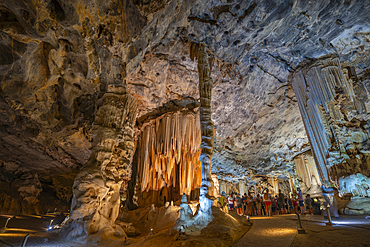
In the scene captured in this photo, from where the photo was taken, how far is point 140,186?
33.1 feet

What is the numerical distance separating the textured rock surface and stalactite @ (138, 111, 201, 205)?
3.46 feet

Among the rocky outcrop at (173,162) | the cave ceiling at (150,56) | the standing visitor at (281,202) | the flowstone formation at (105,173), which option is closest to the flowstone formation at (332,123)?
the cave ceiling at (150,56)

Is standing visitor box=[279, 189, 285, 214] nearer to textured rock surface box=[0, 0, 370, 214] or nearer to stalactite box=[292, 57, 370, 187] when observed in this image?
stalactite box=[292, 57, 370, 187]

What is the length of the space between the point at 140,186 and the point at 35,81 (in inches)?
253

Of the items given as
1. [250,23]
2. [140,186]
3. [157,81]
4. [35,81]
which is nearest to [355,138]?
[250,23]

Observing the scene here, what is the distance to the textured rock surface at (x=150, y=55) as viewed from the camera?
5332mm

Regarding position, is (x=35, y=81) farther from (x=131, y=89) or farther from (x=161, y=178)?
(x=161, y=178)

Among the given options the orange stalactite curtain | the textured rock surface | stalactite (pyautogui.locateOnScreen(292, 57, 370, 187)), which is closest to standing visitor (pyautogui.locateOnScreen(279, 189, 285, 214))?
stalactite (pyautogui.locateOnScreen(292, 57, 370, 187))

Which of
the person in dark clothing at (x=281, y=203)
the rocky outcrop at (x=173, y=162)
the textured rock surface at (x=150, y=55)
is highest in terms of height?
the textured rock surface at (x=150, y=55)

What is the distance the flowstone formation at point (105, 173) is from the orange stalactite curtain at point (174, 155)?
2.04 metres

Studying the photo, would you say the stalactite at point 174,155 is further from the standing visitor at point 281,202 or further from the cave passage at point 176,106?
the standing visitor at point 281,202

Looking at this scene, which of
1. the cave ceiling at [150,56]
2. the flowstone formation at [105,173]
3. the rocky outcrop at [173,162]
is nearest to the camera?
the cave ceiling at [150,56]

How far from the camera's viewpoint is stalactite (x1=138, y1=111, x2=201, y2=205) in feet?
31.0

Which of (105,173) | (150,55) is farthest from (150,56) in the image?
(105,173)
